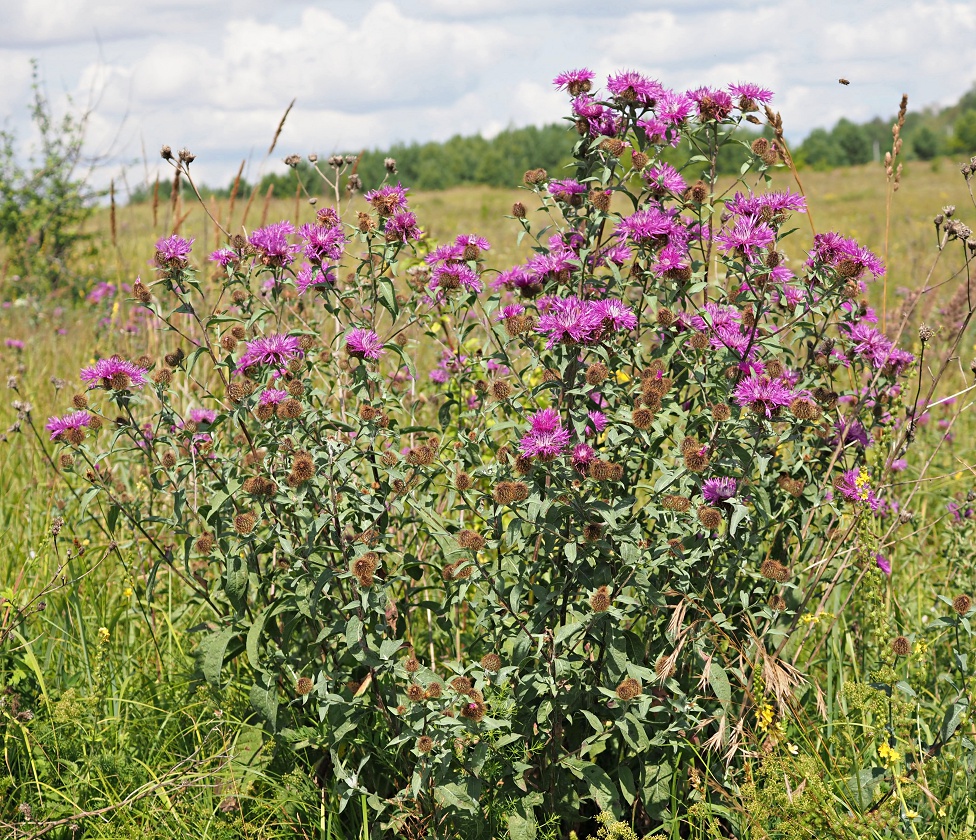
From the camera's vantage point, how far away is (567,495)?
83.3 inches

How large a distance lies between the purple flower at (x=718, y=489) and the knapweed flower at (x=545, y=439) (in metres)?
0.44

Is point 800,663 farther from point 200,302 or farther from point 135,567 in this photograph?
point 200,302

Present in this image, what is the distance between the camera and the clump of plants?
217 cm

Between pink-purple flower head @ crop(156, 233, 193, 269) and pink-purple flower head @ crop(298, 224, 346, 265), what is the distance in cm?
31

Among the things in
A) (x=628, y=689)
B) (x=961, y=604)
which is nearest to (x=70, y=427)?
(x=628, y=689)

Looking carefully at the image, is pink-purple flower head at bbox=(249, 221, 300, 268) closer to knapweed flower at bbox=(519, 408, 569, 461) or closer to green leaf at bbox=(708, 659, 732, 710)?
knapweed flower at bbox=(519, 408, 569, 461)

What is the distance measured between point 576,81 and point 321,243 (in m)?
0.80

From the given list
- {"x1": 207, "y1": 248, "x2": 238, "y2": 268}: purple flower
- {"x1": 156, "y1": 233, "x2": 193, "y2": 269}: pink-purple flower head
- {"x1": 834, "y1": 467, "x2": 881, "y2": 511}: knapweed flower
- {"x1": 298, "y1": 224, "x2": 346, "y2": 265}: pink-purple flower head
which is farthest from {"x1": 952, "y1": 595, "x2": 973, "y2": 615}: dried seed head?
{"x1": 156, "y1": 233, "x2": 193, "y2": 269}: pink-purple flower head

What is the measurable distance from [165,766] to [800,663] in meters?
2.04

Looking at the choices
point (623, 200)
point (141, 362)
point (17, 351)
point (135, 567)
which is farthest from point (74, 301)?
point (623, 200)

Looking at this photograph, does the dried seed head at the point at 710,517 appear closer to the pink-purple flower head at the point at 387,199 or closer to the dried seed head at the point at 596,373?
the dried seed head at the point at 596,373

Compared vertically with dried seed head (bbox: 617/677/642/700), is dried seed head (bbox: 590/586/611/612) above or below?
above

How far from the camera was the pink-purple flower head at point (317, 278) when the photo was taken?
2.43 metres

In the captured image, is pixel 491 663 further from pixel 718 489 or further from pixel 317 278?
pixel 317 278
